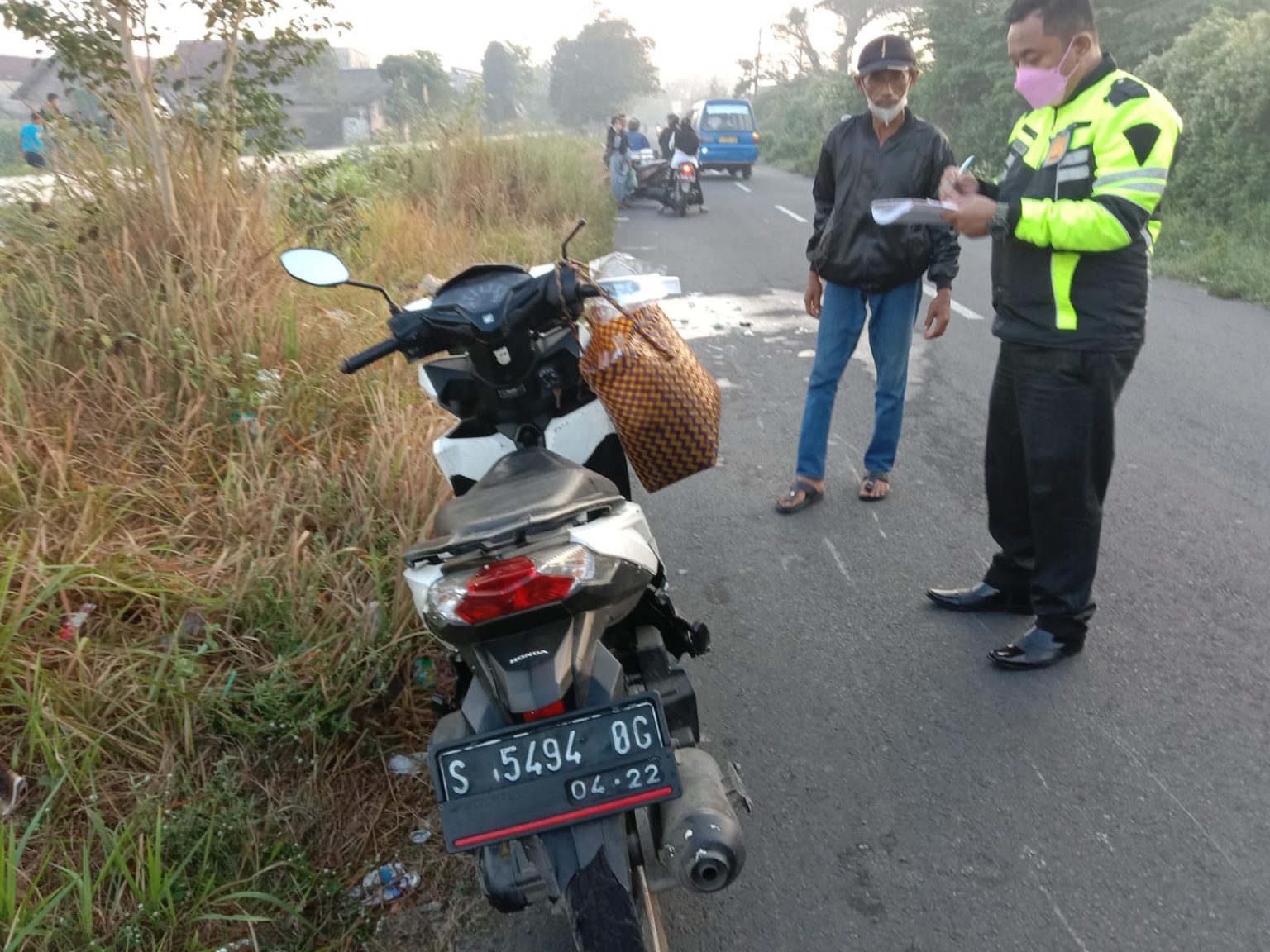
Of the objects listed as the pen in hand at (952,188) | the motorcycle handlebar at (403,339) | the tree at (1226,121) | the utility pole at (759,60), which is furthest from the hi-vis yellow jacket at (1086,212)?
the utility pole at (759,60)

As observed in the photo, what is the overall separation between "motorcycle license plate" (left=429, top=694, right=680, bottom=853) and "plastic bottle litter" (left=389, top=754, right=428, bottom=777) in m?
1.03

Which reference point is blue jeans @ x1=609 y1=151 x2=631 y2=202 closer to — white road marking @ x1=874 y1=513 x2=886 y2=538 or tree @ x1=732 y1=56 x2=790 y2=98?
white road marking @ x1=874 y1=513 x2=886 y2=538

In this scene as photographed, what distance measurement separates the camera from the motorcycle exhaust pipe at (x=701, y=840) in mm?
1740

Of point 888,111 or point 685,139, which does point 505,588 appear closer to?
point 888,111

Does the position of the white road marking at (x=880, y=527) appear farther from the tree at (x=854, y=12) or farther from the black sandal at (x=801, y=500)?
the tree at (x=854, y=12)

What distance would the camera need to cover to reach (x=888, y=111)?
3.94 meters

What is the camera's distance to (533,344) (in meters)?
2.61

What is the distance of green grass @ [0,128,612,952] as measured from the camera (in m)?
2.29

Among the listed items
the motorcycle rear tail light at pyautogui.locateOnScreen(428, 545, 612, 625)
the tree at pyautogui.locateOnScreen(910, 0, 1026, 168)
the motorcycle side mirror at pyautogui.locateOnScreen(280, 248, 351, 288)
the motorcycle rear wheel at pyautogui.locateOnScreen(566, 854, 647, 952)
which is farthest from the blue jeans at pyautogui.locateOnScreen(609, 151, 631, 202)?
the motorcycle rear wheel at pyautogui.locateOnScreen(566, 854, 647, 952)

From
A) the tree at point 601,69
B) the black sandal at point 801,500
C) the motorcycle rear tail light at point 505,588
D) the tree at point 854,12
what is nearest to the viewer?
the motorcycle rear tail light at point 505,588

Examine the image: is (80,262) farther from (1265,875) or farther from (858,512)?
(1265,875)

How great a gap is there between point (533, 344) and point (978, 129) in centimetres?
2290

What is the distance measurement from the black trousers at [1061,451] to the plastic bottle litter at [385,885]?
87.3 inches

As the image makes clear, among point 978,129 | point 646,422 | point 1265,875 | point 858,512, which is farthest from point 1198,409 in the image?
point 978,129
